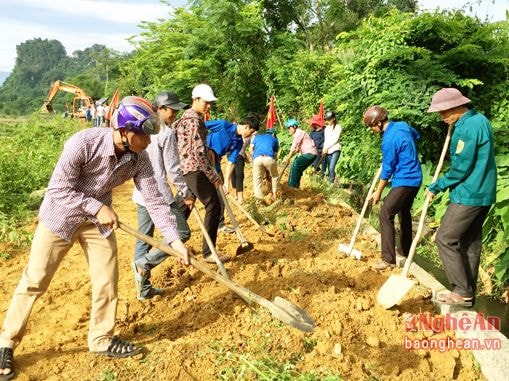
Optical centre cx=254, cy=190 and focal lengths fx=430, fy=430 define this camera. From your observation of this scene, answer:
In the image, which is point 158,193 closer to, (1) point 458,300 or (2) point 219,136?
(1) point 458,300

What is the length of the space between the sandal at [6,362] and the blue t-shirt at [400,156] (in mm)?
3746

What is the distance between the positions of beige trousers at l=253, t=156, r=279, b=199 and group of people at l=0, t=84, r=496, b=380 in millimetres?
1760

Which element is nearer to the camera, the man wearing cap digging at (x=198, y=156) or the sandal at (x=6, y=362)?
the sandal at (x=6, y=362)

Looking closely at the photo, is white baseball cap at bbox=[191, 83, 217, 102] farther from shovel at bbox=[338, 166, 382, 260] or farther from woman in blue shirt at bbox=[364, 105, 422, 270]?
shovel at bbox=[338, 166, 382, 260]

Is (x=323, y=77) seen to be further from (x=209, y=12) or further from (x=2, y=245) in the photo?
(x=2, y=245)

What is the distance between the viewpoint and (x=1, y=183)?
752 cm

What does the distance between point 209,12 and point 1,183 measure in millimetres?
13629

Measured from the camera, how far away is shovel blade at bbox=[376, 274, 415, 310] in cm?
377

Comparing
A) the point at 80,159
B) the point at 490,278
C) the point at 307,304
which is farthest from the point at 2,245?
the point at 490,278

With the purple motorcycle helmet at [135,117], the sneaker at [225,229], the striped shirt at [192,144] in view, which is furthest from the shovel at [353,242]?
the purple motorcycle helmet at [135,117]

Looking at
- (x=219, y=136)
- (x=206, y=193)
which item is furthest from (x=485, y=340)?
(x=219, y=136)

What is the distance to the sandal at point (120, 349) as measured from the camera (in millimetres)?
3098

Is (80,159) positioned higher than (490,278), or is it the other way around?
(80,159)

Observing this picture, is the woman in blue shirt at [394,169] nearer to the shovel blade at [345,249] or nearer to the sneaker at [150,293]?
the shovel blade at [345,249]
